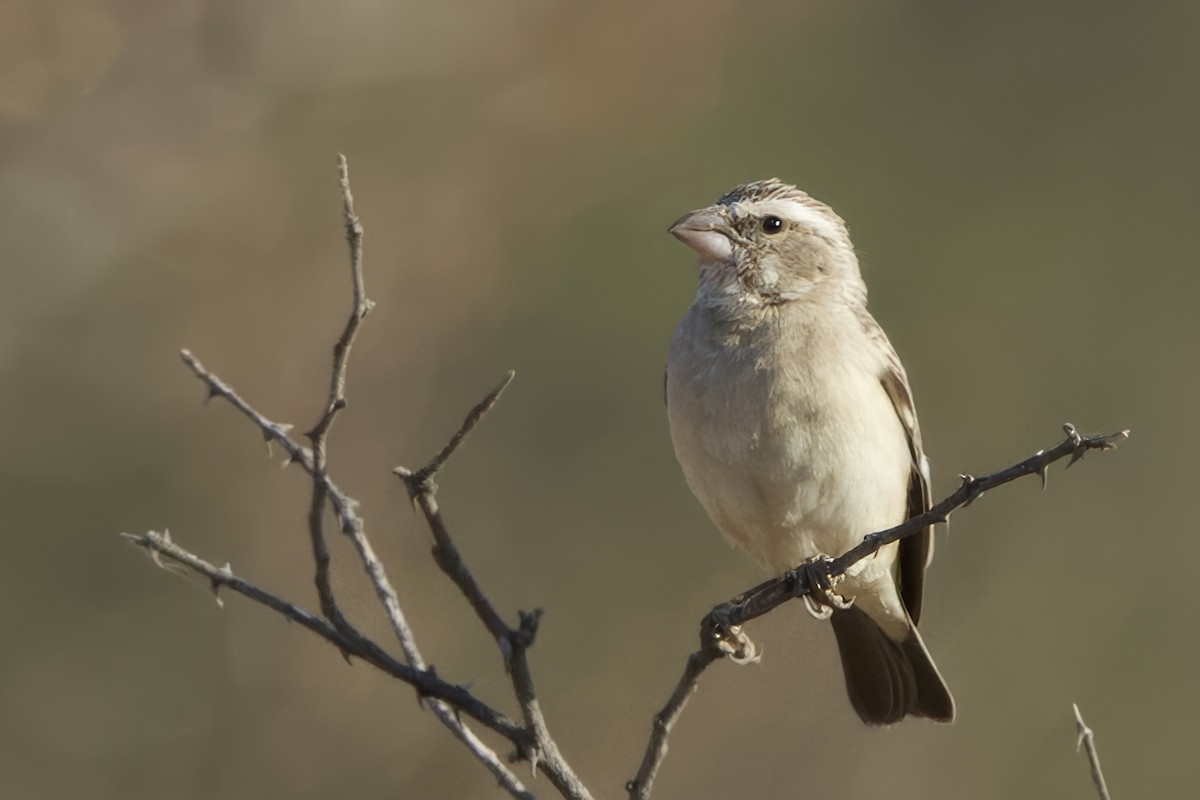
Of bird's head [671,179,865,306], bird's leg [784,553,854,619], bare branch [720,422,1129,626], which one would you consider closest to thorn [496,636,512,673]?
bare branch [720,422,1129,626]

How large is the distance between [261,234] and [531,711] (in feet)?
17.9

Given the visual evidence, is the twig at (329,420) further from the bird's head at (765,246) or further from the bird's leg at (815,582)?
the bird's head at (765,246)

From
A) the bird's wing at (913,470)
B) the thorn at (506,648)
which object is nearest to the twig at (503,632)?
the thorn at (506,648)

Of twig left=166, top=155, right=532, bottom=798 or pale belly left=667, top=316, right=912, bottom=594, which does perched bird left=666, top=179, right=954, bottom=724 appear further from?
twig left=166, top=155, right=532, bottom=798

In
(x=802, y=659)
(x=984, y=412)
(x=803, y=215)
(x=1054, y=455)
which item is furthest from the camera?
(x=984, y=412)

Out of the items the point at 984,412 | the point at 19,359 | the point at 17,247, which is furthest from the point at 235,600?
the point at 984,412

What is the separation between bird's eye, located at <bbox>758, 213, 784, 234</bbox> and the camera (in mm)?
5117

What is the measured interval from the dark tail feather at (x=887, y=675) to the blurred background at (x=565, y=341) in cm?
104

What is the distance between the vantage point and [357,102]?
28.3ft

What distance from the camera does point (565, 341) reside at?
25.5 ft

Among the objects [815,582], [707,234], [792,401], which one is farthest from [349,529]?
[707,234]

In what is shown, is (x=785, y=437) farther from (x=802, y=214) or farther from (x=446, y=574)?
(x=446, y=574)

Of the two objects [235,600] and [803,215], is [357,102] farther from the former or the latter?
[803,215]

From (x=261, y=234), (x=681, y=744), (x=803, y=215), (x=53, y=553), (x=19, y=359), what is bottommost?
(x=681, y=744)
